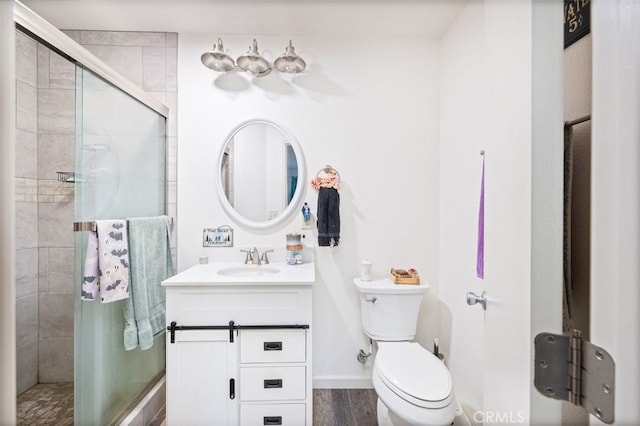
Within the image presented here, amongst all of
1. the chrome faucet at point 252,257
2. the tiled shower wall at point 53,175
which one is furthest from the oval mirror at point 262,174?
the tiled shower wall at point 53,175

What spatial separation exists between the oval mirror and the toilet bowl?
1056 mm

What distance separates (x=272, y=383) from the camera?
4.45ft

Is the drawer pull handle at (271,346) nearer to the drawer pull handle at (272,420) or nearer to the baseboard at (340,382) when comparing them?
the drawer pull handle at (272,420)

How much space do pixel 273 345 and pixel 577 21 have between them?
1557 millimetres

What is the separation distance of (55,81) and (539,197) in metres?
2.58

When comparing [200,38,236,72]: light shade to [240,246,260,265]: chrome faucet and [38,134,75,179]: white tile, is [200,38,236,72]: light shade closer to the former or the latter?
[38,134,75,179]: white tile

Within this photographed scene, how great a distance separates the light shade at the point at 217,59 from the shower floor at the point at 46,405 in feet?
7.01

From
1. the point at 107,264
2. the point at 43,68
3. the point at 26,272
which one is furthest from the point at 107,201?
the point at 43,68

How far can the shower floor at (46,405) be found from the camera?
1470mm

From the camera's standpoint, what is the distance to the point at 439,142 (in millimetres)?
1854

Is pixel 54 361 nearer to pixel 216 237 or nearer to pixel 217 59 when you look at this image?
pixel 216 237

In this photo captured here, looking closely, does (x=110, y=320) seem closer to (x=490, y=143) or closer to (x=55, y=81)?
(x=55, y=81)

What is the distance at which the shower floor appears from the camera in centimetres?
147

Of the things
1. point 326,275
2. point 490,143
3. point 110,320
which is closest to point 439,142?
point 326,275
